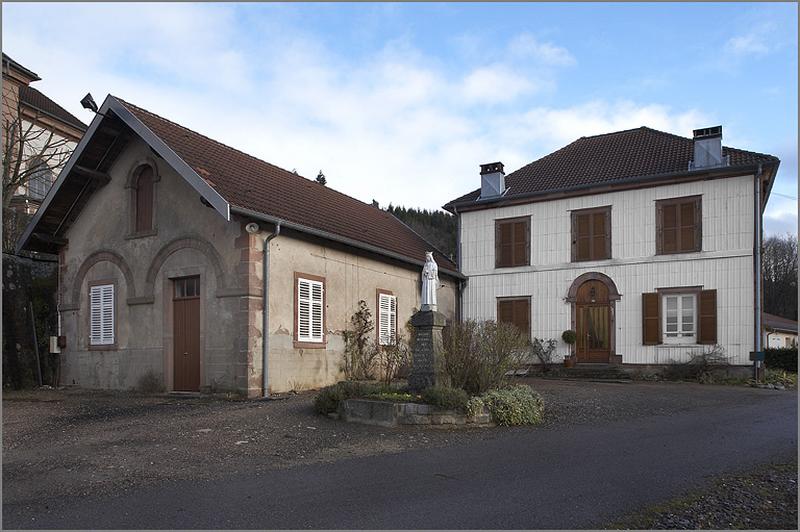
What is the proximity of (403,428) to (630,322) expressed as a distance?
1232cm

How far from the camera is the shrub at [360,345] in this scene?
16.8 metres

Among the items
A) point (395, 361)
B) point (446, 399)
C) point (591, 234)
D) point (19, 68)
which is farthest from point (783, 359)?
point (19, 68)

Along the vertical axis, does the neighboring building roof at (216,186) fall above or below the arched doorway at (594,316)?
above

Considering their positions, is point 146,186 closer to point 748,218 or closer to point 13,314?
point 13,314

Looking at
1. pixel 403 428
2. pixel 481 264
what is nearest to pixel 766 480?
pixel 403 428

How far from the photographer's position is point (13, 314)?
17172mm

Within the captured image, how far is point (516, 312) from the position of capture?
73.9 ft

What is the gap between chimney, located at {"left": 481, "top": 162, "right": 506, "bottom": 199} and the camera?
2319 cm

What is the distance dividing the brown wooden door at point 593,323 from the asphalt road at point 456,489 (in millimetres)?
11347

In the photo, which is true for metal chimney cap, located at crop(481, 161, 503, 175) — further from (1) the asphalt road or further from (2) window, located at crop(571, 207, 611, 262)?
(1) the asphalt road

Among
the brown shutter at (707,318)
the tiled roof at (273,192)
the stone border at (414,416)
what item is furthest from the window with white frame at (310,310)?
the brown shutter at (707,318)

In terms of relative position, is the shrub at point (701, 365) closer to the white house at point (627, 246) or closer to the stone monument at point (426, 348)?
the white house at point (627, 246)

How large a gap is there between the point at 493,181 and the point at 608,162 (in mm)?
3827

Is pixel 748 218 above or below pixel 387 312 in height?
above
